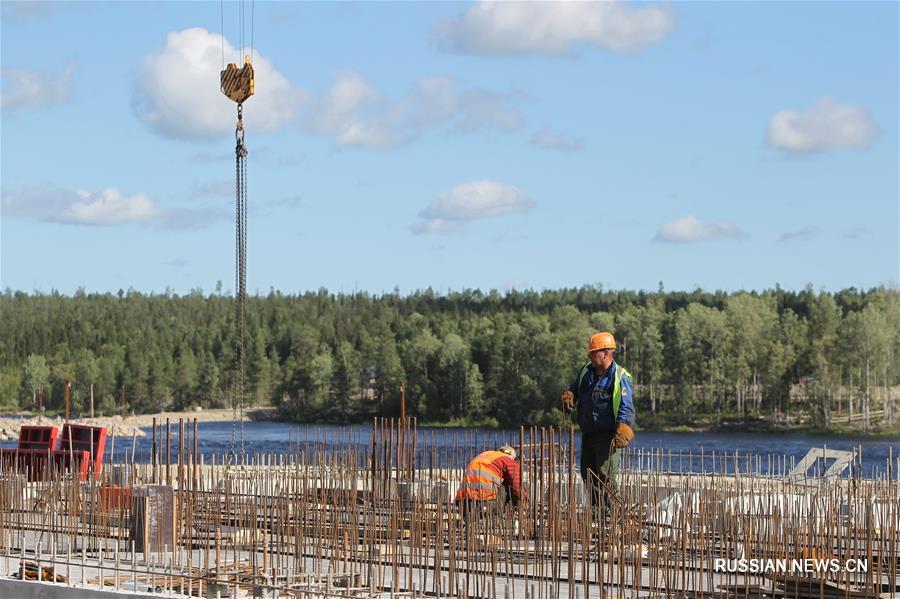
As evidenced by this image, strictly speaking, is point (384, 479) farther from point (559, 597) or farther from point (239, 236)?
point (559, 597)

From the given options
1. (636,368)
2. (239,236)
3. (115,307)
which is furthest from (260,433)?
(115,307)

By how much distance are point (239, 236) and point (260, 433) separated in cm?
6325

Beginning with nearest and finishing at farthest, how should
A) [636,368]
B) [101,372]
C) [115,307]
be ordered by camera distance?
1. [636,368]
2. [101,372]
3. [115,307]

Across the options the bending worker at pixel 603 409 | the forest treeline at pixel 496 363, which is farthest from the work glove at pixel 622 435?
the forest treeline at pixel 496 363

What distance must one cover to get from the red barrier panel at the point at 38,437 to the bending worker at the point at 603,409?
1213 centimetres

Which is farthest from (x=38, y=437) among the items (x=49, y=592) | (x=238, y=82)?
(x=49, y=592)

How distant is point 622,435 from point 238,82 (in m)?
7.08

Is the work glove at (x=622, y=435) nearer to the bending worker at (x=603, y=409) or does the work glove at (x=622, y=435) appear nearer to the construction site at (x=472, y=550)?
the bending worker at (x=603, y=409)

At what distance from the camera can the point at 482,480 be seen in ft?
41.3

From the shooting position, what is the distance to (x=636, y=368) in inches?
3295

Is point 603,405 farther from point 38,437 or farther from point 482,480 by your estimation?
point 38,437

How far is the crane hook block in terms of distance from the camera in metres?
16.2

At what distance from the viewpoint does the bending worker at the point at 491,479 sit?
12.6 m

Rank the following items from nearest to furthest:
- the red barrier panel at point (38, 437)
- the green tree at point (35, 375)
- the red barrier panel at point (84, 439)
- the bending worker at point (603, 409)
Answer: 1. the bending worker at point (603, 409)
2. the red barrier panel at point (84, 439)
3. the red barrier panel at point (38, 437)
4. the green tree at point (35, 375)
